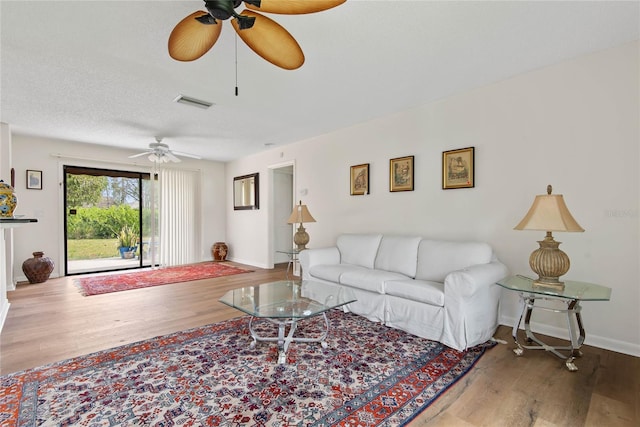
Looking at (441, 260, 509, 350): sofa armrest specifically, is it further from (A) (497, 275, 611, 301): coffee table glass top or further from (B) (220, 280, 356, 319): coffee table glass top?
(B) (220, 280, 356, 319): coffee table glass top

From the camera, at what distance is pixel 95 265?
19.7 feet

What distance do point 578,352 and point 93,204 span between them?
7.41 m

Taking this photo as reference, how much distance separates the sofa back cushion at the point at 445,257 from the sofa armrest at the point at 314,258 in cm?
116

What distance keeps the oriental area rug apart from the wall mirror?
13.5 ft

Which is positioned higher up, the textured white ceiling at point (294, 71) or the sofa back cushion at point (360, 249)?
the textured white ceiling at point (294, 71)

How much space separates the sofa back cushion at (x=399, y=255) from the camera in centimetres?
340

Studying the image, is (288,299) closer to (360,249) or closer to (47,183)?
(360,249)

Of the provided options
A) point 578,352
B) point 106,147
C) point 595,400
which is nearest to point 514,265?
point 578,352

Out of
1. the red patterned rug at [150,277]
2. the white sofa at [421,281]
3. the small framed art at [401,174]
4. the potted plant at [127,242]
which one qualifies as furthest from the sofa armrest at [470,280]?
the potted plant at [127,242]

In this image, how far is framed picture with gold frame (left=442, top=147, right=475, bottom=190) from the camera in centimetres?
331

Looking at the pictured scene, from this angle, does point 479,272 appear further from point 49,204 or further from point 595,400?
point 49,204

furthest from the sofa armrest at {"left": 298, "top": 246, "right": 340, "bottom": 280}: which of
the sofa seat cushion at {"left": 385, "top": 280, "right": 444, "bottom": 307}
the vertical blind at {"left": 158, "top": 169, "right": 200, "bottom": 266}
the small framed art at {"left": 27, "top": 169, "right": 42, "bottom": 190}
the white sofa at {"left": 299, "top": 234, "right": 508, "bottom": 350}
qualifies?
the small framed art at {"left": 27, "top": 169, "right": 42, "bottom": 190}

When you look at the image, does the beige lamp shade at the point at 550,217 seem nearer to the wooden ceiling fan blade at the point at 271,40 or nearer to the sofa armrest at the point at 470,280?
the sofa armrest at the point at 470,280

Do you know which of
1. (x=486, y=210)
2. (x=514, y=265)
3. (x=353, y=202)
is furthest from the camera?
(x=353, y=202)
